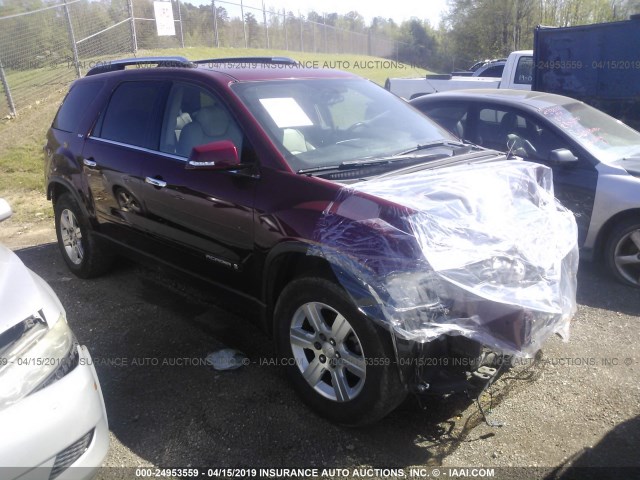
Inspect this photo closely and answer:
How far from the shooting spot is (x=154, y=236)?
4082mm

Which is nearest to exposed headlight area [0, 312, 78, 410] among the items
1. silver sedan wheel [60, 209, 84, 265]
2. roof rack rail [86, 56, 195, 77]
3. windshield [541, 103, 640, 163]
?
roof rack rail [86, 56, 195, 77]

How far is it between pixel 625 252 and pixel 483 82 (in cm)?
746

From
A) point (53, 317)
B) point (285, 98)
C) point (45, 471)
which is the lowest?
point (45, 471)

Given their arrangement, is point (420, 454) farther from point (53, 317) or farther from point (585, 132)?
point (585, 132)

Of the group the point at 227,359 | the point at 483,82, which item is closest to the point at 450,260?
the point at 227,359

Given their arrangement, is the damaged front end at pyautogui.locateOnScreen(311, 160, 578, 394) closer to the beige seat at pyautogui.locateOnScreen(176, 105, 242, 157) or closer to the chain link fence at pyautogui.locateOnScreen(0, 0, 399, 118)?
the beige seat at pyautogui.locateOnScreen(176, 105, 242, 157)

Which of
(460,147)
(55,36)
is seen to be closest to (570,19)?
(55,36)

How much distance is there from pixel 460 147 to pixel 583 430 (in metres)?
1.94

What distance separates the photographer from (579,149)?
512cm

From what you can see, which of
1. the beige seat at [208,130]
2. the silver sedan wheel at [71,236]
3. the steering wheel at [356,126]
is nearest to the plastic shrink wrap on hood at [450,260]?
the steering wheel at [356,126]

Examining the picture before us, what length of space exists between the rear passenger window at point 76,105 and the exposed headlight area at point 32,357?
300 centimetres

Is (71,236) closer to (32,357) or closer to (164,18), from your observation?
(32,357)

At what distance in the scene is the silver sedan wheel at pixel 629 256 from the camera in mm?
4762

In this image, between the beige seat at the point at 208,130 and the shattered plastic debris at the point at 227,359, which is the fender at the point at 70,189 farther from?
the shattered plastic debris at the point at 227,359
